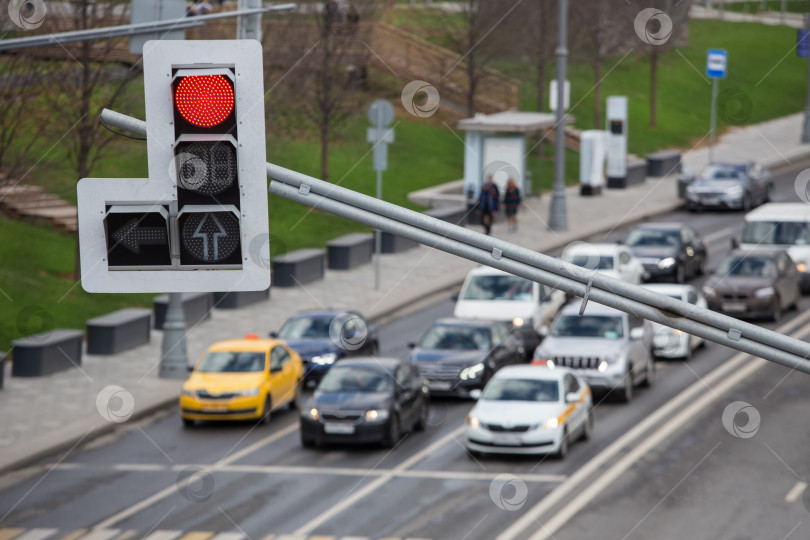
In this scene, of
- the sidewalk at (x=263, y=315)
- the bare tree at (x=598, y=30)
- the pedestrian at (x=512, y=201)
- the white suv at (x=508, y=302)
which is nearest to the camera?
the sidewalk at (x=263, y=315)

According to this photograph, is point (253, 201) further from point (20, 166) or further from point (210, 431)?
point (20, 166)

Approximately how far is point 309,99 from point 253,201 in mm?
35805

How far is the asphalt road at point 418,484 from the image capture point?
16.1 m

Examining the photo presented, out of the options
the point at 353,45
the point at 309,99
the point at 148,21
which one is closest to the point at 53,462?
the point at 148,21

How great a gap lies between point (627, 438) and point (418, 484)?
4151 millimetres

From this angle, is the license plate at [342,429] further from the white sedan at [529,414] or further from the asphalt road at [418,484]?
the white sedan at [529,414]

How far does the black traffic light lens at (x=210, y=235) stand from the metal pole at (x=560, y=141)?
30.9 meters

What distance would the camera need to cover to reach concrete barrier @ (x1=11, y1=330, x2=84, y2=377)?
2347 cm

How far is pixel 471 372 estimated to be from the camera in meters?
22.7

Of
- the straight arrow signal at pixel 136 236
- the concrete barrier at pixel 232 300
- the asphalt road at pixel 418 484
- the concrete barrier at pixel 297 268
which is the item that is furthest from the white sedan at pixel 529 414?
the straight arrow signal at pixel 136 236

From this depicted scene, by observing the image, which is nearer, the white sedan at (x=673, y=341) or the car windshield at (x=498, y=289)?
the white sedan at (x=673, y=341)

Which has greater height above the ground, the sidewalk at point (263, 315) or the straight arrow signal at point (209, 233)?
the straight arrow signal at point (209, 233)

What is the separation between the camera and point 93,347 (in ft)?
83.4

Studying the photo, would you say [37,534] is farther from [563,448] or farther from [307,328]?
[307,328]
